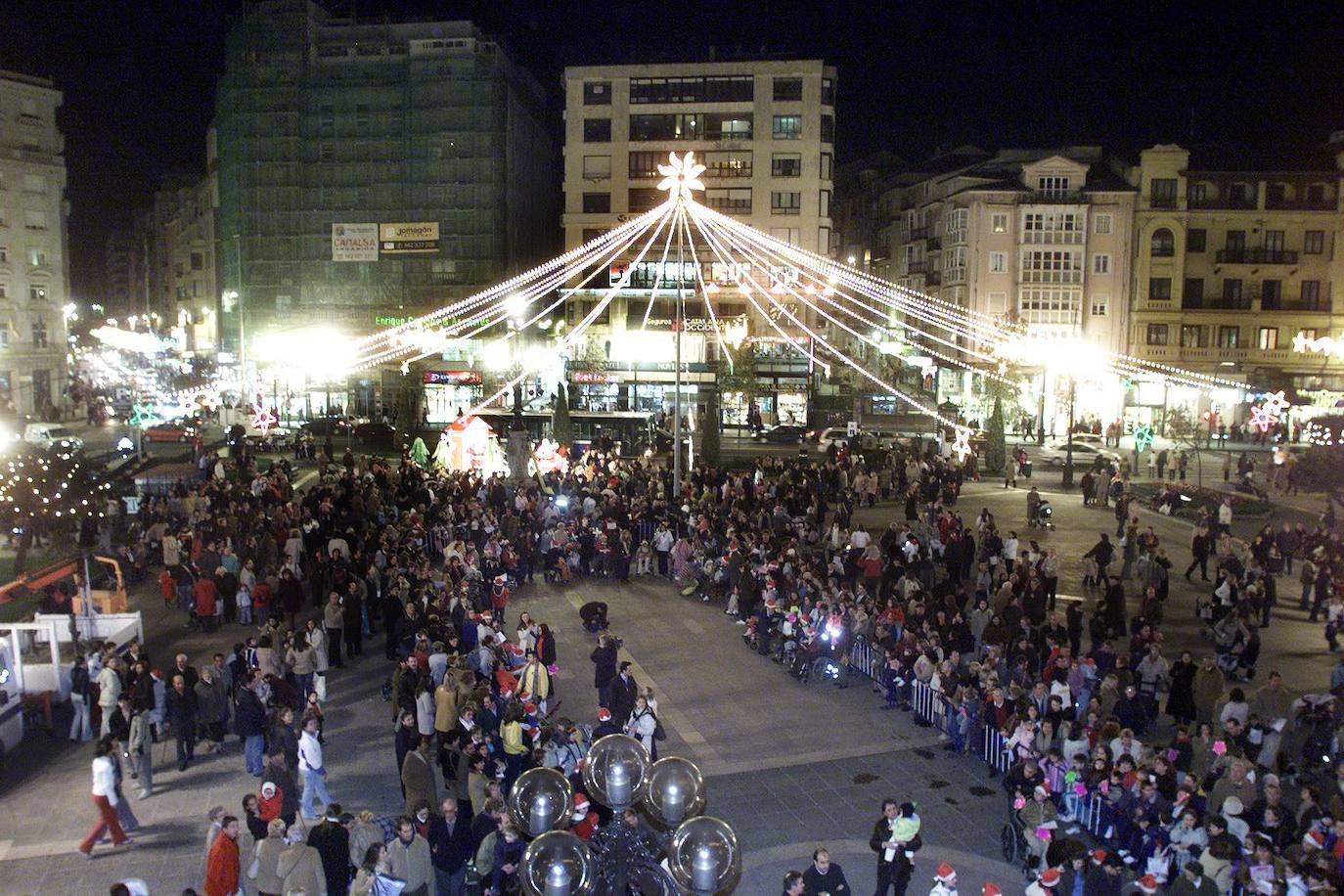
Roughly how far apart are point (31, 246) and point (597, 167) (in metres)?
30.2

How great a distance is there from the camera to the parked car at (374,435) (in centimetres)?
4409

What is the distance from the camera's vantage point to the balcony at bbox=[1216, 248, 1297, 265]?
53312mm

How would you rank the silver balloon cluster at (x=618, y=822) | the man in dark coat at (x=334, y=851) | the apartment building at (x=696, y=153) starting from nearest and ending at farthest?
the silver balloon cluster at (x=618, y=822), the man in dark coat at (x=334, y=851), the apartment building at (x=696, y=153)

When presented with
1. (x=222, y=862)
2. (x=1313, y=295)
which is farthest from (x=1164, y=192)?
(x=222, y=862)

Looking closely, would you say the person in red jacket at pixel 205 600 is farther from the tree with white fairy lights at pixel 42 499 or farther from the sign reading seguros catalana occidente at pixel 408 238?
the sign reading seguros catalana occidente at pixel 408 238

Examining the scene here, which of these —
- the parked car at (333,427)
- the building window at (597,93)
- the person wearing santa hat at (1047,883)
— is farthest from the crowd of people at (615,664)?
the building window at (597,93)

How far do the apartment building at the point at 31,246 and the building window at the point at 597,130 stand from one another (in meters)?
27.9

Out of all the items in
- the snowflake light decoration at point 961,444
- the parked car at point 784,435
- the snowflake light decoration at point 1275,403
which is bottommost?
the parked car at point 784,435

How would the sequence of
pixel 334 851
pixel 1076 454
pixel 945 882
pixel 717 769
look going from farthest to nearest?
1. pixel 1076 454
2. pixel 717 769
3. pixel 334 851
4. pixel 945 882

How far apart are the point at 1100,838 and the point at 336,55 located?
6090cm

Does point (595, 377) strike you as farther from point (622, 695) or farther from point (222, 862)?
point (222, 862)

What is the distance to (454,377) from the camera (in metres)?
52.0

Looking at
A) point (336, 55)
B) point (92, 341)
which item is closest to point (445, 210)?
point (336, 55)

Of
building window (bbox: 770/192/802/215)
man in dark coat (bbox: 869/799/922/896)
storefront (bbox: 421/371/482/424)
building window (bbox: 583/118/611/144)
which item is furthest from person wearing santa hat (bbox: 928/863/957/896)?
building window (bbox: 583/118/611/144)
